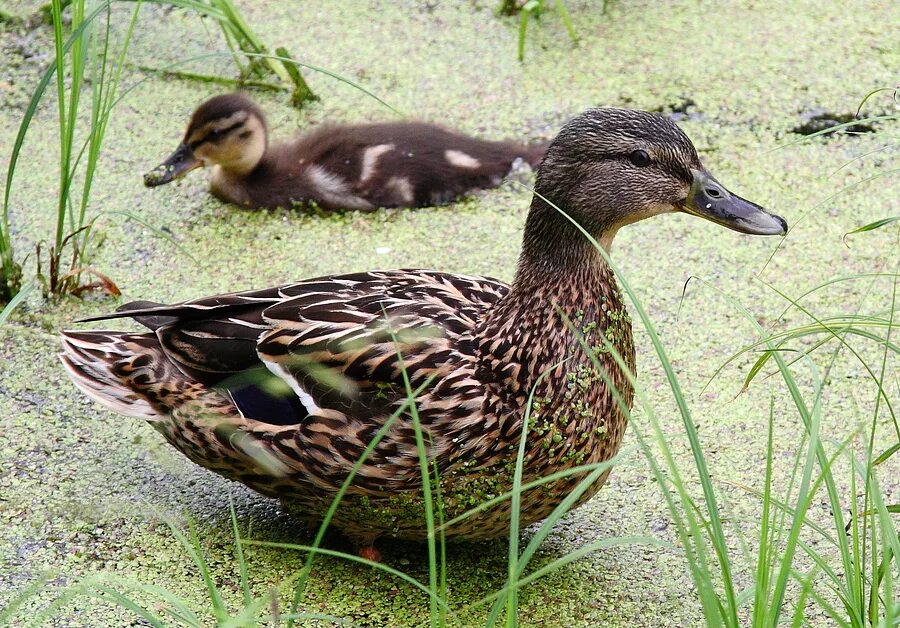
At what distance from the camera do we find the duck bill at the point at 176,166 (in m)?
3.14

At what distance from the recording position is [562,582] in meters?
2.07

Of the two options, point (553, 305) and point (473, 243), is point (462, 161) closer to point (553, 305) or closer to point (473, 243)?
point (473, 243)

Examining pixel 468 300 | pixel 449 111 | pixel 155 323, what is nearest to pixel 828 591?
pixel 468 300

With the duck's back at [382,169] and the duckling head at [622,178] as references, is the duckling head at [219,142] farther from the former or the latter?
the duckling head at [622,178]

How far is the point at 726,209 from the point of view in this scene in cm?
208

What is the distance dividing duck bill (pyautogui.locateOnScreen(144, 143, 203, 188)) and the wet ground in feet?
0.23

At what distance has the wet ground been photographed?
2066 mm

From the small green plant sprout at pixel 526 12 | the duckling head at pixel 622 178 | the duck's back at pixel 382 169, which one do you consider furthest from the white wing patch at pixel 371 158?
the duckling head at pixel 622 178

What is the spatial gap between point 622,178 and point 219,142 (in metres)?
1.40

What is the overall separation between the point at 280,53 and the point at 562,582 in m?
1.85

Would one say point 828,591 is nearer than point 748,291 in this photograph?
Yes

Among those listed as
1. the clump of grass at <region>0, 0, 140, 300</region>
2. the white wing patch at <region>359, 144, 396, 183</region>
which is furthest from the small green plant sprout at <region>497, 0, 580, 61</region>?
the clump of grass at <region>0, 0, 140, 300</region>

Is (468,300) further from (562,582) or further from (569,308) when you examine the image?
(562,582)

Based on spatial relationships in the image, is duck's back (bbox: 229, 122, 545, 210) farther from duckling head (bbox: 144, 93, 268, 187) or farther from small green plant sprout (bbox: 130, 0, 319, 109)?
small green plant sprout (bbox: 130, 0, 319, 109)
